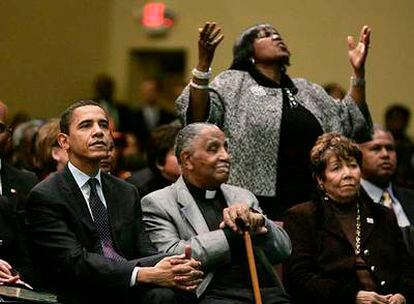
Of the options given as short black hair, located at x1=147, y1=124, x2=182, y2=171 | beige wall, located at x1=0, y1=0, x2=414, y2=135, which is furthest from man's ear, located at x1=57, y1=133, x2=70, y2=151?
beige wall, located at x1=0, y1=0, x2=414, y2=135

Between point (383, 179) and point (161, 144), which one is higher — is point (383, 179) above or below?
below

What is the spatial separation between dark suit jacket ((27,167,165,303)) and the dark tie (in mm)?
23

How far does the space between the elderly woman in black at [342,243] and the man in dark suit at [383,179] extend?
35.5 inches

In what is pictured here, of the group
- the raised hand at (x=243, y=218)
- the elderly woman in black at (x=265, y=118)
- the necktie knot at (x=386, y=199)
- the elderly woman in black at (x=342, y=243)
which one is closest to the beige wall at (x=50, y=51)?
the necktie knot at (x=386, y=199)

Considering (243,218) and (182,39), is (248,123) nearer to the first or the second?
(243,218)

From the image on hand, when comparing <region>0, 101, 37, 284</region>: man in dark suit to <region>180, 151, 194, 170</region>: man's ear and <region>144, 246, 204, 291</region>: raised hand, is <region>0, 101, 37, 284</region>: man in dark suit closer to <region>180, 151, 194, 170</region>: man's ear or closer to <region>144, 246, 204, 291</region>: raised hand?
<region>144, 246, 204, 291</region>: raised hand

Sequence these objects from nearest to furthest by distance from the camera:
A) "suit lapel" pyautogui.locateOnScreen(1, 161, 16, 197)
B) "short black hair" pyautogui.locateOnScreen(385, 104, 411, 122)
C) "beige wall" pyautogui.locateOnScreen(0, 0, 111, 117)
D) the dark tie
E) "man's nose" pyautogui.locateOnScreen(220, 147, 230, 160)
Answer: the dark tie < "man's nose" pyautogui.locateOnScreen(220, 147, 230, 160) < "suit lapel" pyautogui.locateOnScreen(1, 161, 16, 197) < "short black hair" pyautogui.locateOnScreen(385, 104, 411, 122) < "beige wall" pyautogui.locateOnScreen(0, 0, 111, 117)

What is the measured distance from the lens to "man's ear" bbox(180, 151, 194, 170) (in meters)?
4.85

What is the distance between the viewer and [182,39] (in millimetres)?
10930

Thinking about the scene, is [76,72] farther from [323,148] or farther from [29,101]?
[323,148]

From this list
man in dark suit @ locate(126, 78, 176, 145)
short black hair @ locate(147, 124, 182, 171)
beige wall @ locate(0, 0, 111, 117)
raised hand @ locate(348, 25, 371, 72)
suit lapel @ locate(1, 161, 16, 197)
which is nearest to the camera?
suit lapel @ locate(1, 161, 16, 197)

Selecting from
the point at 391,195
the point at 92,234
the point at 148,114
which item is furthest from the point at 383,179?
the point at 148,114

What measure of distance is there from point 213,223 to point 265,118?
68cm

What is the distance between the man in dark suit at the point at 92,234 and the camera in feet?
14.3
